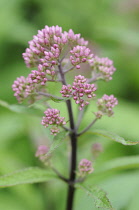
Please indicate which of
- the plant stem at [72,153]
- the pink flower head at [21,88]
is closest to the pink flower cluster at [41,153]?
the plant stem at [72,153]

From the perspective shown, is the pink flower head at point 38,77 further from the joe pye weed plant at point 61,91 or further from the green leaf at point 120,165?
the green leaf at point 120,165

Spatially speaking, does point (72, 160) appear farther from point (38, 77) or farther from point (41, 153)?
point (38, 77)

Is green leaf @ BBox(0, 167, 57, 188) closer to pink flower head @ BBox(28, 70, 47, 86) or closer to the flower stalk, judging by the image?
the flower stalk

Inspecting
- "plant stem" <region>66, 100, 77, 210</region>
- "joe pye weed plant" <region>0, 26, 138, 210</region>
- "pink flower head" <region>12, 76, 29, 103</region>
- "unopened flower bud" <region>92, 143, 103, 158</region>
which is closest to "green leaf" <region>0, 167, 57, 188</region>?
"joe pye weed plant" <region>0, 26, 138, 210</region>

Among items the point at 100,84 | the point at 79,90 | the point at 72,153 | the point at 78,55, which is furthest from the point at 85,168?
the point at 100,84

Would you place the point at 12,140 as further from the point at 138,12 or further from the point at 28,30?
the point at 138,12
